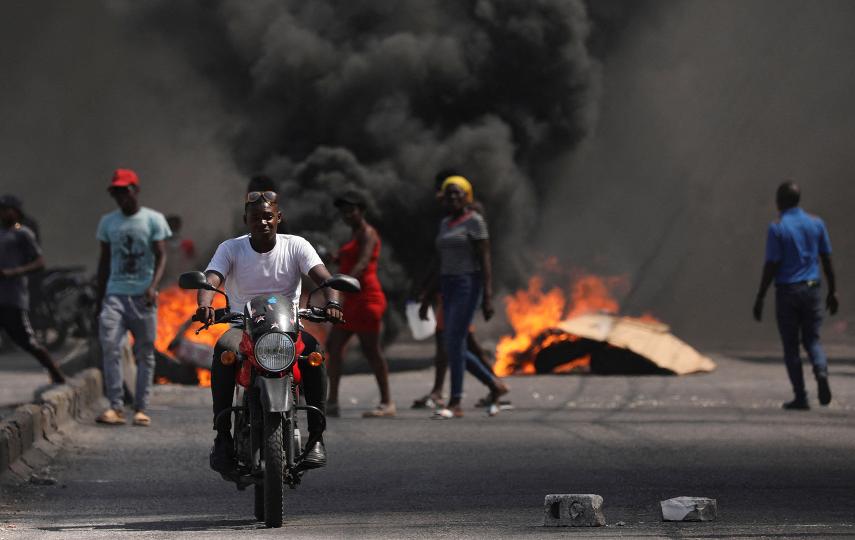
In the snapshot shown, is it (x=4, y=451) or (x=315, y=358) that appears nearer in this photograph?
(x=315, y=358)

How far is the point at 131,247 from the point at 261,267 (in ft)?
15.3

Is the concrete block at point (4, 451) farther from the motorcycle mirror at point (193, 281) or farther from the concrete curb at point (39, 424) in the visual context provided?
the motorcycle mirror at point (193, 281)

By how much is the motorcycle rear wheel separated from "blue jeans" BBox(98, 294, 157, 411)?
16.9 feet

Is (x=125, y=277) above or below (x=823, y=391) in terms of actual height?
above

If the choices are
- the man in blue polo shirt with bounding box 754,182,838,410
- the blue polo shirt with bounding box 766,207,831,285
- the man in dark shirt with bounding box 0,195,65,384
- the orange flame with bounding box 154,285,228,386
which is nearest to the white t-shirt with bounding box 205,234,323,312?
the man in dark shirt with bounding box 0,195,65,384

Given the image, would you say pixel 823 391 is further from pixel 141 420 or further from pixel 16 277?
pixel 16 277

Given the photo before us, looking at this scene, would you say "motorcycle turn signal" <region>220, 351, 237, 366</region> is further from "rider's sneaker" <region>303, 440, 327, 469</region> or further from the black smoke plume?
the black smoke plume

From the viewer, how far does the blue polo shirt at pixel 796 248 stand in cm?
1305

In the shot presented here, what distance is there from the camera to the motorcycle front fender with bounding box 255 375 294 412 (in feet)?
22.1

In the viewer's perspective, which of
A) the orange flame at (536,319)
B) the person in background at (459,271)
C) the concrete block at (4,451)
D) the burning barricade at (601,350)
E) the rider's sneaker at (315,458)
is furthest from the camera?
the orange flame at (536,319)

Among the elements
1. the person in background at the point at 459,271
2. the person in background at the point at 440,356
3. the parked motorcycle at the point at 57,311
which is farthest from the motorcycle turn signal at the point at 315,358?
the parked motorcycle at the point at 57,311

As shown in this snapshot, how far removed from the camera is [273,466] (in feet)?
22.0

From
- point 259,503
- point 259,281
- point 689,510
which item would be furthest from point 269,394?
point 689,510

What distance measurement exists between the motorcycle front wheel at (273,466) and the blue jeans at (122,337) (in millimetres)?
5152
